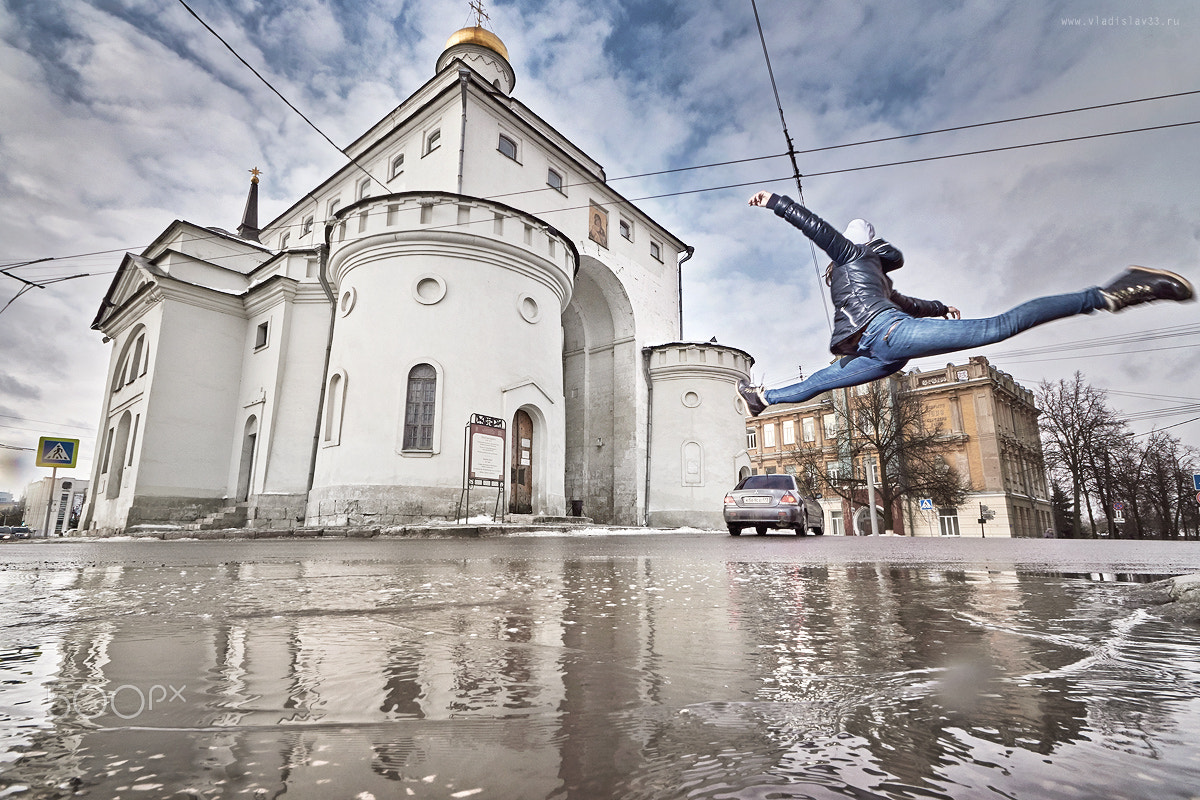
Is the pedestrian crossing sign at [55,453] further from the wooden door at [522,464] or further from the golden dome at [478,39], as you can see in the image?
the golden dome at [478,39]

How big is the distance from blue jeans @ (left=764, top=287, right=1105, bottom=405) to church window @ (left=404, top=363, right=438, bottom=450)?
9419 millimetres

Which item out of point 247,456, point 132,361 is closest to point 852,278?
point 247,456

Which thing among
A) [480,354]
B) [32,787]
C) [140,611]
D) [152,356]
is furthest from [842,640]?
[152,356]

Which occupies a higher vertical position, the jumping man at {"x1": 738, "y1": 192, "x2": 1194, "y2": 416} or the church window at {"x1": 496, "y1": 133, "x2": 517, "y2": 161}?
the church window at {"x1": 496, "y1": 133, "x2": 517, "y2": 161}

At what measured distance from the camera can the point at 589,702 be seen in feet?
2.94

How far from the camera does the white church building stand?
16172 millimetres

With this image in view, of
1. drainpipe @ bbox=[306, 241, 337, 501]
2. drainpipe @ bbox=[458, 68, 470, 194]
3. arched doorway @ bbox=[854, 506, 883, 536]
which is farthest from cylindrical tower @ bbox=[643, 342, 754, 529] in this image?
drainpipe @ bbox=[306, 241, 337, 501]

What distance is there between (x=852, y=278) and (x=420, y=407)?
1121cm

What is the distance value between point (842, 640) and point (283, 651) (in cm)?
120

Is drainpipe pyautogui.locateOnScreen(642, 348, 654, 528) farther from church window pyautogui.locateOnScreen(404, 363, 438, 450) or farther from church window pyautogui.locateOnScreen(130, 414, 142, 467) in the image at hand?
church window pyautogui.locateOnScreen(130, 414, 142, 467)

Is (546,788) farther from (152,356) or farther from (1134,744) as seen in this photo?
(152,356)

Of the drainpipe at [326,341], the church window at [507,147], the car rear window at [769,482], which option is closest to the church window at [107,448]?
the drainpipe at [326,341]

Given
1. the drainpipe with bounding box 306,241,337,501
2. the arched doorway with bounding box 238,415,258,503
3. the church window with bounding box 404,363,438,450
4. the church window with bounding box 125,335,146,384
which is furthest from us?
the church window with bounding box 125,335,146,384

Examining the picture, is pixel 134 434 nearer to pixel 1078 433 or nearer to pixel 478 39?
pixel 478 39
